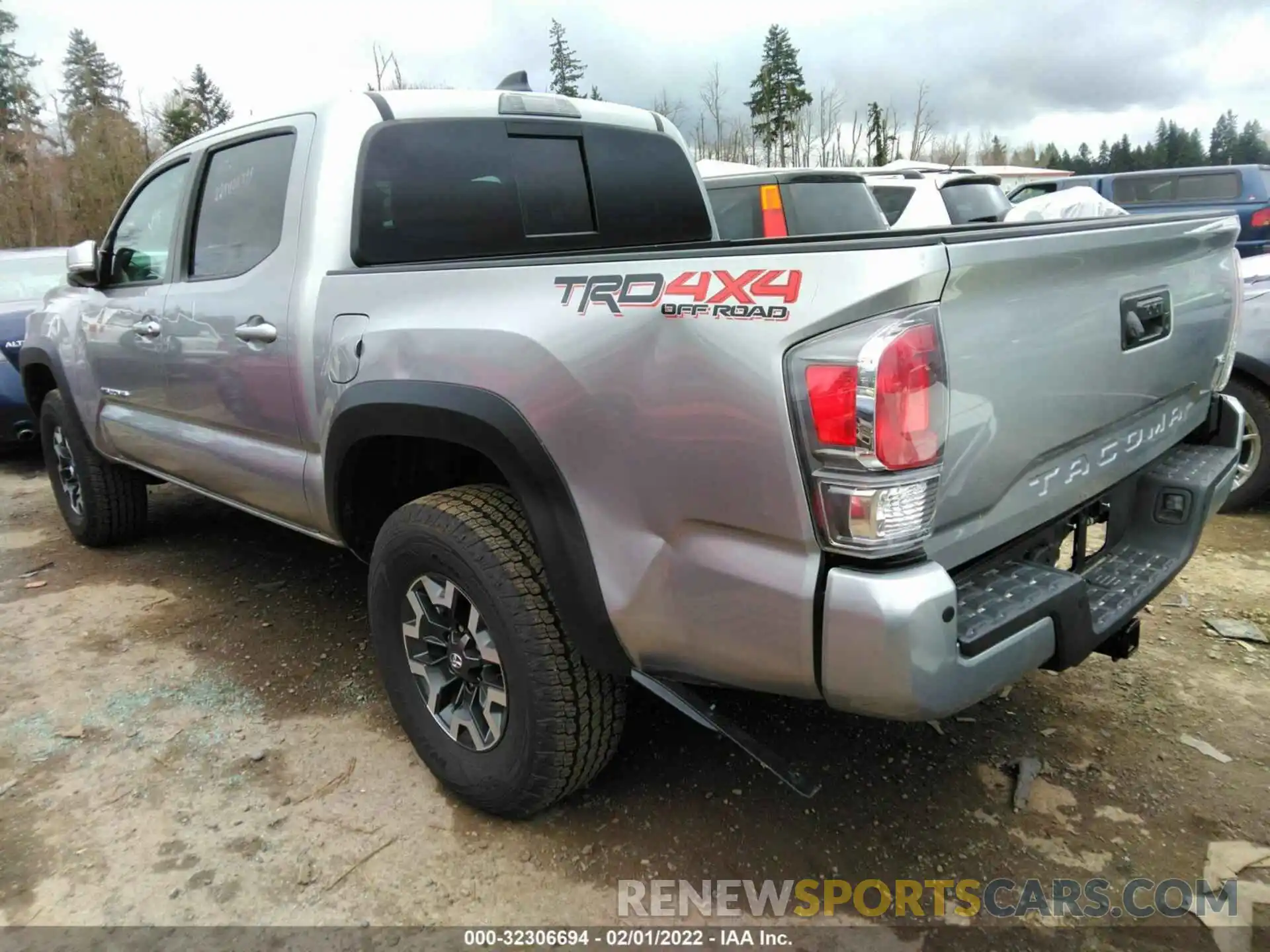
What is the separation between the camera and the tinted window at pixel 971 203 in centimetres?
949

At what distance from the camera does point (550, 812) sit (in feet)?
8.22

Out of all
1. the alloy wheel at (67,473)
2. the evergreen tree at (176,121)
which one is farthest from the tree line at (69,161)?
the alloy wheel at (67,473)

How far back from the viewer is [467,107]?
10.2 ft

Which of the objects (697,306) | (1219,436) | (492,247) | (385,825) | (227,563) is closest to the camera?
(697,306)

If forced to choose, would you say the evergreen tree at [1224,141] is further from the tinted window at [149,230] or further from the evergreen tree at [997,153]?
the tinted window at [149,230]

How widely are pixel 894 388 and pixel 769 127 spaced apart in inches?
963

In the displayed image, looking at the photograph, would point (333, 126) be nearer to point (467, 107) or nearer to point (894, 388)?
point (467, 107)

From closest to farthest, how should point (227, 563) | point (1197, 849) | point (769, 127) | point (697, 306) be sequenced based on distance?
point (697, 306) < point (1197, 849) < point (227, 563) < point (769, 127)

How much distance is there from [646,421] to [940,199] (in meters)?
8.60

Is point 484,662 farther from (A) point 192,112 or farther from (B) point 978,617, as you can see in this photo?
(A) point 192,112

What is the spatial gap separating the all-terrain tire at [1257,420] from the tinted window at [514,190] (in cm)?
287

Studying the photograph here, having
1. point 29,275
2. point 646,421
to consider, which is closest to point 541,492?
point 646,421

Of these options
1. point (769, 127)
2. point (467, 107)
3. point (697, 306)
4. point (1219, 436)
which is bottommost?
point (1219, 436)

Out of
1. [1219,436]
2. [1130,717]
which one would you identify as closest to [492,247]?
[1219,436]
